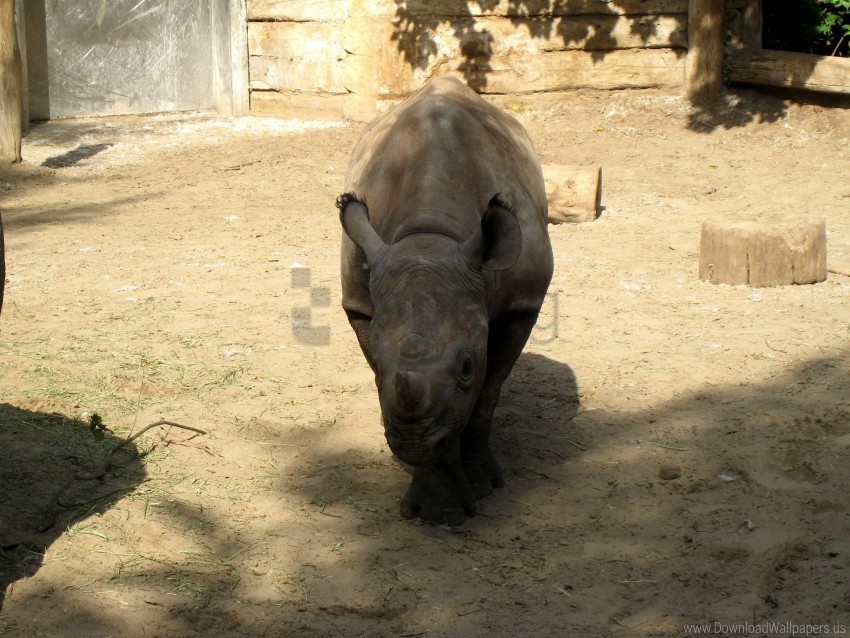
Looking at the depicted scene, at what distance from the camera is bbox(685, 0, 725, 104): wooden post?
1220 cm

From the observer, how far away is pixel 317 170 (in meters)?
11.5

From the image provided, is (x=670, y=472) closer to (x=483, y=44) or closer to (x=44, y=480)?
(x=44, y=480)

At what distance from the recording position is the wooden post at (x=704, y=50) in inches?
480

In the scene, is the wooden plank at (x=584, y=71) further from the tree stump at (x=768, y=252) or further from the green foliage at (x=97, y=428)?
the green foliage at (x=97, y=428)

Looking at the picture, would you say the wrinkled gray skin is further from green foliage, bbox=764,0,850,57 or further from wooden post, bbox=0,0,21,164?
green foliage, bbox=764,0,850,57

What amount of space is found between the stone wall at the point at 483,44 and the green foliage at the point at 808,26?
25.9 inches

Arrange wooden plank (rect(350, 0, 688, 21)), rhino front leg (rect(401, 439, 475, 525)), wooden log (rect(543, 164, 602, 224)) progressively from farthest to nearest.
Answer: wooden plank (rect(350, 0, 688, 21)), wooden log (rect(543, 164, 602, 224)), rhino front leg (rect(401, 439, 475, 525))

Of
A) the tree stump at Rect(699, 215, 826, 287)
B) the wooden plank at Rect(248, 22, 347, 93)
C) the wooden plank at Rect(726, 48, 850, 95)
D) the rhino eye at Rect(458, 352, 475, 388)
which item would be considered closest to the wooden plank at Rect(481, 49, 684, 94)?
the wooden plank at Rect(726, 48, 850, 95)

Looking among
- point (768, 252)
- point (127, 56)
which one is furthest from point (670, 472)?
point (127, 56)

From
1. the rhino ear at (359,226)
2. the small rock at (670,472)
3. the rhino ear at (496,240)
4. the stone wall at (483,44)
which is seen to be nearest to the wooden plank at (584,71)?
the stone wall at (483,44)

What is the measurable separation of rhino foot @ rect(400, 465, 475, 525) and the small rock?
36.9 inches

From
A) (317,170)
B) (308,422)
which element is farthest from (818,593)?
(317,170)

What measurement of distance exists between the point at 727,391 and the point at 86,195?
738 cm

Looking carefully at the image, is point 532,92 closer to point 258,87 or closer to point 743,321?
point 258,87
